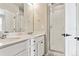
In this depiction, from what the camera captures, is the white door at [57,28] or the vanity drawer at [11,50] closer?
the vanity drawer at [11,50]

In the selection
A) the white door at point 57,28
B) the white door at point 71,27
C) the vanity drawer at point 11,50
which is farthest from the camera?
the white door at point 57,28

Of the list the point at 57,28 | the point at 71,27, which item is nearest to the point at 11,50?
the point at 71,27

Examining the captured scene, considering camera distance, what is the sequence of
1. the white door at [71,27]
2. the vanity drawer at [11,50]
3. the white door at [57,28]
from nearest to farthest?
the vanity drawer at [11,50] → the white door at [71,27] → the white door at [57,28]

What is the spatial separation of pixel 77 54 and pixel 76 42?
0.19 m

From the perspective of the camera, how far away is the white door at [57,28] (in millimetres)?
3092

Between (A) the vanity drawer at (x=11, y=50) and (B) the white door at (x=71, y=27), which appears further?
(B) the white door at (x=71, y=27)

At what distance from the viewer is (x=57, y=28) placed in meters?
3.25

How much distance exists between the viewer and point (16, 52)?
1.62 m

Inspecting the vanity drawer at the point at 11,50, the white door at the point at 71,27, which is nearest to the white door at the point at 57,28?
the white door at the point at 71,27

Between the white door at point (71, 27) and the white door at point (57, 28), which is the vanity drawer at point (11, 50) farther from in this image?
the white door at point (57, 28)

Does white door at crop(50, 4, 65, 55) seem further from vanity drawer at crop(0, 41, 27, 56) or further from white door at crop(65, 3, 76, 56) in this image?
vanity drawer at crop(0, 41, 27, 56)

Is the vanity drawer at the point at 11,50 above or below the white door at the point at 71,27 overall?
below

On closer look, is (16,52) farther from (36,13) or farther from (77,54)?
(36,13)

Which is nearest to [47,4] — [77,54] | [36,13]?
[36,13]
